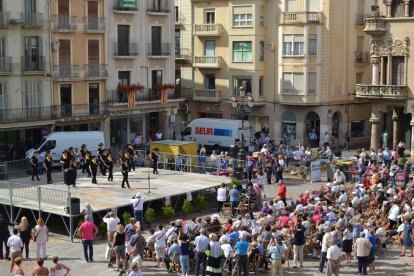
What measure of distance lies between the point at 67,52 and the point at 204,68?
50.8 feet

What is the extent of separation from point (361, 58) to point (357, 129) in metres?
6.09

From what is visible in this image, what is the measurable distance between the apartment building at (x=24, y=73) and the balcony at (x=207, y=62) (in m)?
16.8

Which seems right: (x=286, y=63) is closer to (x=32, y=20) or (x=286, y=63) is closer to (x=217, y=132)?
(x=217, y=132)

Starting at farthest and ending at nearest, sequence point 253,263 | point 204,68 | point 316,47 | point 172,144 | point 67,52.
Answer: point 204,68, point 316,47, point 67,52, point 172,144, point 253,263

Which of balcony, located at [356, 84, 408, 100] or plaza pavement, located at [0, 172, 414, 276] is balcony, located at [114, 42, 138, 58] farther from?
plaza pavement, located at [0, 172, 414, 276]

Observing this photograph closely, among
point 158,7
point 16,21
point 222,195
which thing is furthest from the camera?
point 158,7

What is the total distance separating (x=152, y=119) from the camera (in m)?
60.2

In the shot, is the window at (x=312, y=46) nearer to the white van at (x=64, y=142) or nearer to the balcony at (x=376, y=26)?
the balcony at (x=376, y=26)

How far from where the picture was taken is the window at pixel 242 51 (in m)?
60.9

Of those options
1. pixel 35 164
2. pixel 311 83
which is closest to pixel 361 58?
pixel 311 83

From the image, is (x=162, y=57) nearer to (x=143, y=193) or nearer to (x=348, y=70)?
(x=348, y=70)

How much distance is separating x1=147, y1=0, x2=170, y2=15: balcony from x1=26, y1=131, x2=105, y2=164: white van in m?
13.5

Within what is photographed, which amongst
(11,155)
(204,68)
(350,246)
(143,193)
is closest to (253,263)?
(350,246)

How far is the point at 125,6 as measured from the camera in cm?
5478
